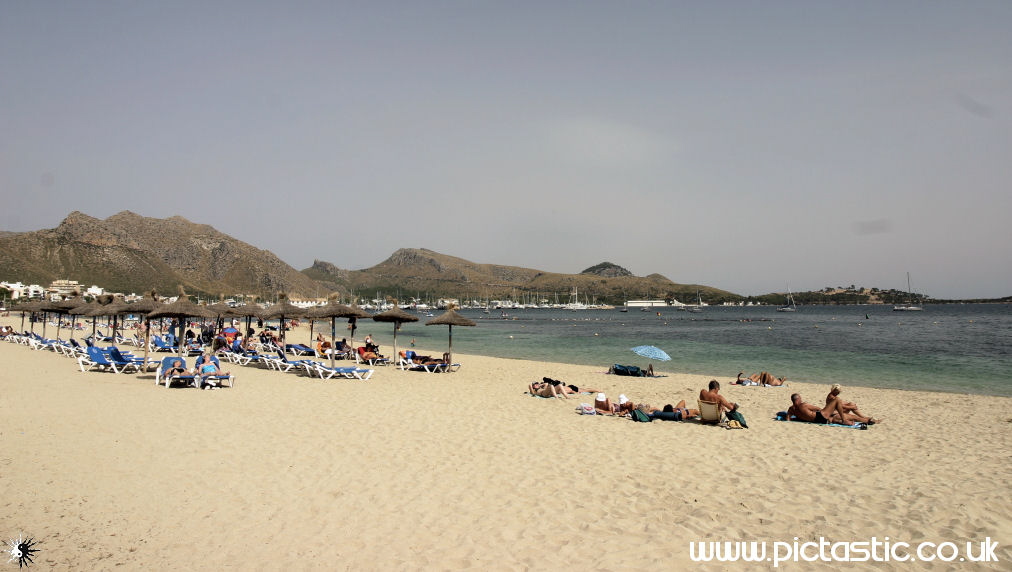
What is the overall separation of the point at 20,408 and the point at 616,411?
35.5 ft

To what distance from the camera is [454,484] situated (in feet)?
19.8

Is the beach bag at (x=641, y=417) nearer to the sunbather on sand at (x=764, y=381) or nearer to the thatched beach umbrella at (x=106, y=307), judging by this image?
the sunbather on sand at (x=764, y=381)

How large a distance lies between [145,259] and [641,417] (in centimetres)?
12417

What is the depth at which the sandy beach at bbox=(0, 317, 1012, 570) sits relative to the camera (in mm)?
4461

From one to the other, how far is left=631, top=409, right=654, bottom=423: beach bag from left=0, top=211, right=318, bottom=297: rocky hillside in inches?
4060

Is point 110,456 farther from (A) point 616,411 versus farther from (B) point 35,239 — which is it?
(B) point 35,239

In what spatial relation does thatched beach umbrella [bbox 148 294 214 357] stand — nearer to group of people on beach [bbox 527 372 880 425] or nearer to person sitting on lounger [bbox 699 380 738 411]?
group of people on beach [bbox 527 372 880 425]

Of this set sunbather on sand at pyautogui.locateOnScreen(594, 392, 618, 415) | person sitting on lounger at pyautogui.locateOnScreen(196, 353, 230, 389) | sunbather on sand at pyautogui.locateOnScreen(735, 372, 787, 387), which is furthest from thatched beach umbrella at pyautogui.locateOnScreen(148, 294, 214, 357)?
sunbather on sand at pyautogui.locateOnScreen(735, 372, 787, 387)

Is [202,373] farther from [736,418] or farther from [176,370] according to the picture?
[736,418]

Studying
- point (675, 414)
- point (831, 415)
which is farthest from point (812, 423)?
point (675, 414)

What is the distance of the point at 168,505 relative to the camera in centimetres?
525

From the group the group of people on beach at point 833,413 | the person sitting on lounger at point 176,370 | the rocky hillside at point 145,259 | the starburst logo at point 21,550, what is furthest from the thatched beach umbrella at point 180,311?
the rocky hillside at point 145,259

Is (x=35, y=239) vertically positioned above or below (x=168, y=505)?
above

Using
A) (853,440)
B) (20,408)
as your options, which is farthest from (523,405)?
(20,408)
